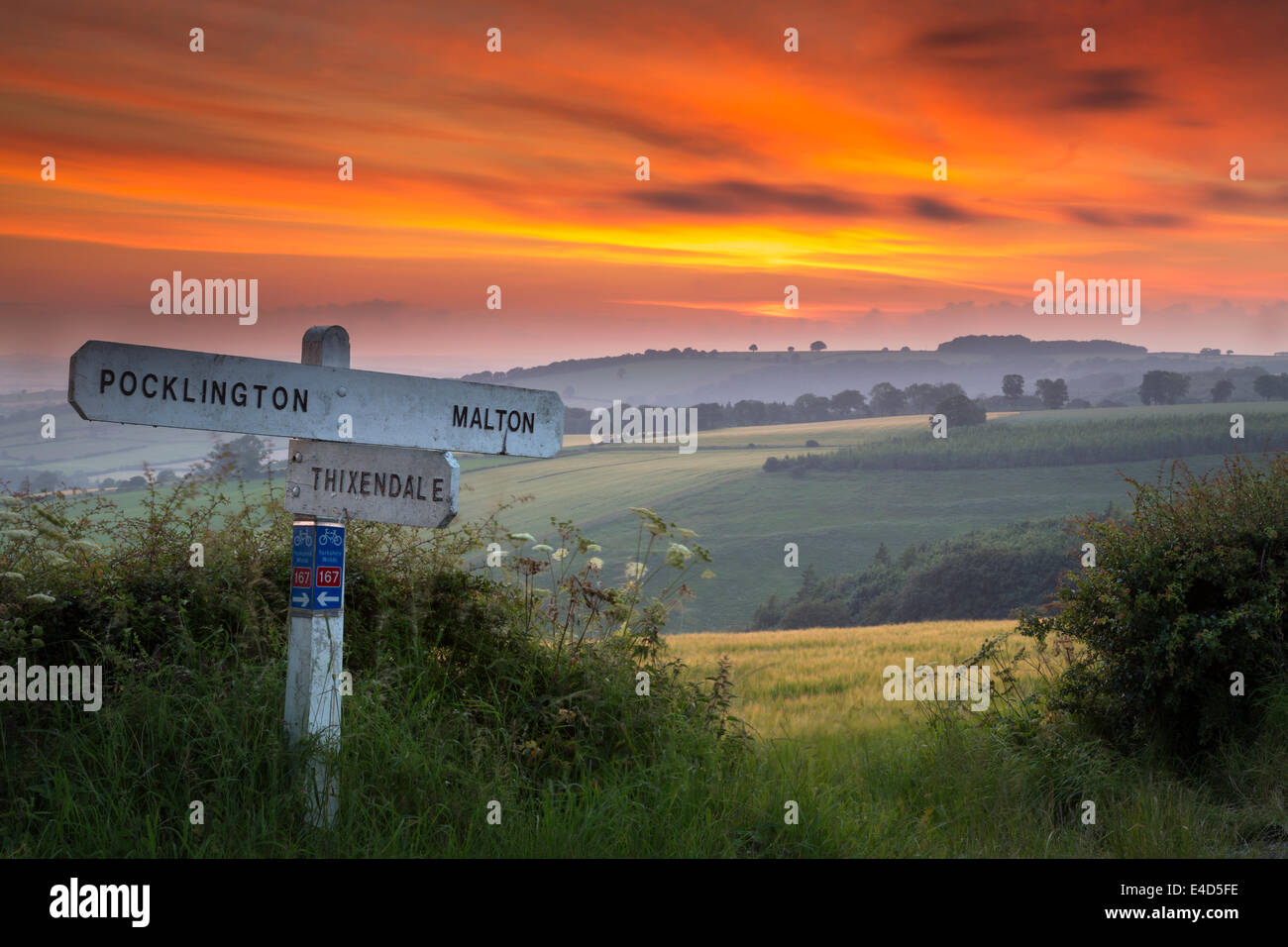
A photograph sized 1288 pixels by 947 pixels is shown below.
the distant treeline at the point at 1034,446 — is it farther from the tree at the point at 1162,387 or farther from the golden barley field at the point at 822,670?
the golden barley field at the point at 822,670

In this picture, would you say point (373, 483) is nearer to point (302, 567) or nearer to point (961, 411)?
point (302, 567)

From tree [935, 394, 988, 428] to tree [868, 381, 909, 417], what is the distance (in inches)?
577

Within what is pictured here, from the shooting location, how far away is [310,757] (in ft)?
16.4

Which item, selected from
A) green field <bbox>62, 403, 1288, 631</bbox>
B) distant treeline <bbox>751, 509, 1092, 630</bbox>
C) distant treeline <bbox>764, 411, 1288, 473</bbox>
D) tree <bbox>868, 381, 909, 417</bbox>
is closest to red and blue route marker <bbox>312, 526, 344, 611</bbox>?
distant treeline <bbox>751, 509, 1092, 630</bbox>

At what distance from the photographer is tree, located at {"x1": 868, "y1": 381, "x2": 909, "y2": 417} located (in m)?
166

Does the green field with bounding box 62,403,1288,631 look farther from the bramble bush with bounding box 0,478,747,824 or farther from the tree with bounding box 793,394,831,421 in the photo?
the bramble bush with bounding box 0,478,747,824

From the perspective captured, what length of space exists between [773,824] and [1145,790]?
3355 millimetres

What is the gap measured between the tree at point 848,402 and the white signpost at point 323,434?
6282 inches

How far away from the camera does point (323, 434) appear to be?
202 inches

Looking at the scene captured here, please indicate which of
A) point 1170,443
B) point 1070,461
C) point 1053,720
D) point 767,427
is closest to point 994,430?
point 1070,461

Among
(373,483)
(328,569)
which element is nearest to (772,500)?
(373,483)

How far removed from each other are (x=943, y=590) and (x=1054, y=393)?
9071 centimetres

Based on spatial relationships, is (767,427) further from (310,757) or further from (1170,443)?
(310,757)

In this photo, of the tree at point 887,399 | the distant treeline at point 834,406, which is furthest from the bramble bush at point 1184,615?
the tree at point 887,399
